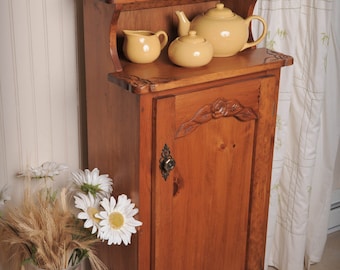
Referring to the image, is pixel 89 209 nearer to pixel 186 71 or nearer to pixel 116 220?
pixel 116 220

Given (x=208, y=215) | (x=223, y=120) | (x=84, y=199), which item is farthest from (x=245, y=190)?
(x=84, y=199)

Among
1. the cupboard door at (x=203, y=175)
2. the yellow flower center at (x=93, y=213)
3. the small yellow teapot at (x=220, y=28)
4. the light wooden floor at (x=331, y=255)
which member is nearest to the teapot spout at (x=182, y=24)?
the small yellow teapot at (x=220, y=28)

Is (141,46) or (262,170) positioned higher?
(141,46)

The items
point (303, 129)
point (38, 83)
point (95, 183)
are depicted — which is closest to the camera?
point (95, 183)

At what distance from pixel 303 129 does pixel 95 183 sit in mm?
1079

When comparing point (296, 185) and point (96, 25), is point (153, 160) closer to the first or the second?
point (96, 25)

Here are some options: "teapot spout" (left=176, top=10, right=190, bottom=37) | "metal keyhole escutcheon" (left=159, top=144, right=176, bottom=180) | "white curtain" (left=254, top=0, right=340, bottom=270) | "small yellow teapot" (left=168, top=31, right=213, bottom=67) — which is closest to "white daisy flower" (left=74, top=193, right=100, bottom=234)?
"metal keyhole escutcheon" (left=159, top=144, right=176, bottom=180)

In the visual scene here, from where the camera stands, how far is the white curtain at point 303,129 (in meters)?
2.41

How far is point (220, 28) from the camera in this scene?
6.27 feet

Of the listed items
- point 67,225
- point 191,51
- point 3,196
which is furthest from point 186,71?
point 3,196

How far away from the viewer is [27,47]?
193cm

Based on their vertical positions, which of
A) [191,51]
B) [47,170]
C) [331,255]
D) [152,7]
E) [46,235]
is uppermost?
[152,7]

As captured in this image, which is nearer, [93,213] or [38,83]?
[93,213]

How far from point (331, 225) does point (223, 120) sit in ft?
4.97
